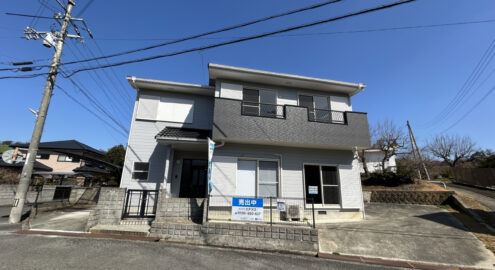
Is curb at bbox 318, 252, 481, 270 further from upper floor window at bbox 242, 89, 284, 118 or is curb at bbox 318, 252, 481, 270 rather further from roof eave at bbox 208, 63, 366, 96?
roof eave at bbox 208, 63, 366, 96

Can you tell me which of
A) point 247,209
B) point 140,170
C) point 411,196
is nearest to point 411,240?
point 247,209

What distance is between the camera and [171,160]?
28.6 ft

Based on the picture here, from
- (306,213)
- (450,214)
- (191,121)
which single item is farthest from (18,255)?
(450,214)

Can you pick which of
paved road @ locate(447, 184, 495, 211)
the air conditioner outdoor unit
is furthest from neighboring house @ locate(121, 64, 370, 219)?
paved road @ locate(447, 184, 495, 211)

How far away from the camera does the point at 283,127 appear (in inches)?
305

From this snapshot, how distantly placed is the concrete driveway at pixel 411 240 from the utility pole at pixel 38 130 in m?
10.5

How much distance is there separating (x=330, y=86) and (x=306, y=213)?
590 cm

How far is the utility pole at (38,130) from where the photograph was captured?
265 inches

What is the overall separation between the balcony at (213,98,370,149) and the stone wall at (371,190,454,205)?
Answer: 495cm

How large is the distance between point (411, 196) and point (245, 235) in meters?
10.1

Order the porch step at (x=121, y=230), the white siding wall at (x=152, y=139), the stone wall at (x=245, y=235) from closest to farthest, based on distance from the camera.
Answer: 1. the stone wall at (x=245, y=235)
2. the porch step at (x=121, y=230)
3. the white siding wall at (x=152, y=139)

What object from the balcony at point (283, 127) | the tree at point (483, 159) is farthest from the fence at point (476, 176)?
the balcony at point (283, 127)

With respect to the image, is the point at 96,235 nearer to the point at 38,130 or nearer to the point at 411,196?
the point at 38,130

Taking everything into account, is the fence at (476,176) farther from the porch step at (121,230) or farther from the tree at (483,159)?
the porch step at (121,230)
